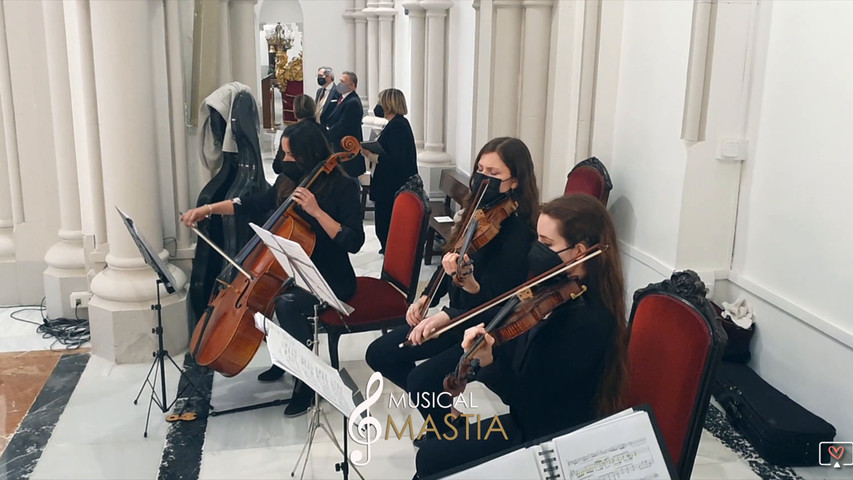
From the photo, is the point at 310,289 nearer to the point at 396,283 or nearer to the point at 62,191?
the point at 396,283

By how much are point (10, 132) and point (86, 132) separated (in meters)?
1.13

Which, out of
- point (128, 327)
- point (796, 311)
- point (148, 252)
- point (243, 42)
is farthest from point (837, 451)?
point (243, 42)

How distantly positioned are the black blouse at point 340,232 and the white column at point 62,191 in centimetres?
196

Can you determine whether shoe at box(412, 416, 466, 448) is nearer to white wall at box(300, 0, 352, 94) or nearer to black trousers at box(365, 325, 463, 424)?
black trousers at box(365, 325, 463, 424)

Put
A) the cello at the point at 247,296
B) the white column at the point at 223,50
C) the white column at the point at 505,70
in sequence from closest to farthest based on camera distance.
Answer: the cello at the point at 247,296 → the white column at the point at 223,50 → the white column at the point at 505,70

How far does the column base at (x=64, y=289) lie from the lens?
16.0ft

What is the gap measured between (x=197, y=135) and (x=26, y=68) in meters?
1.36

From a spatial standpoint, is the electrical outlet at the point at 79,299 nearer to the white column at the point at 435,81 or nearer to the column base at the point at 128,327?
the column base at the point at 128,327

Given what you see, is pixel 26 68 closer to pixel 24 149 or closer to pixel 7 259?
pixel 24 149

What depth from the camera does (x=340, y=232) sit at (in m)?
3.61

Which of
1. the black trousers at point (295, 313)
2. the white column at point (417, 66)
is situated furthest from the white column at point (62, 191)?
the white column at point (417, 66)

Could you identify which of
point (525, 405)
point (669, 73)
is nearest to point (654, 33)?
point (669, 73)

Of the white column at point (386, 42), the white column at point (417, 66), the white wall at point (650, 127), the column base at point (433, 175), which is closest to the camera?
the white wall at point (650, 127)

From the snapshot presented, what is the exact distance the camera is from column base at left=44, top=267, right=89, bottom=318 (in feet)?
16.0
